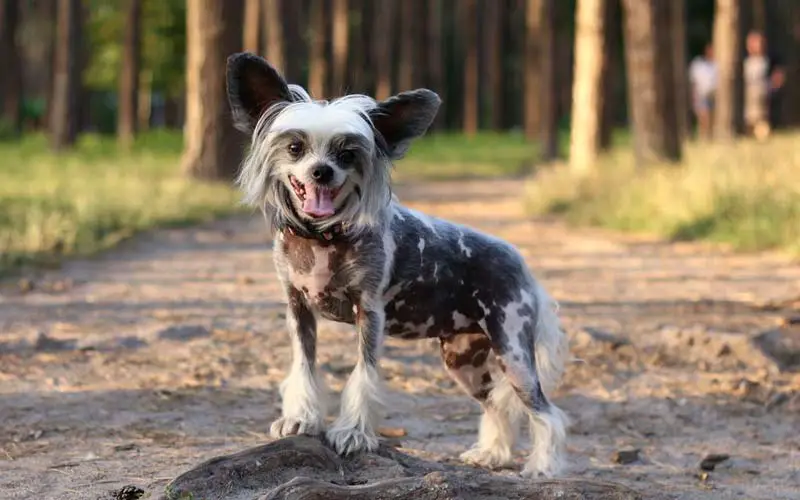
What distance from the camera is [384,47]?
138 feet

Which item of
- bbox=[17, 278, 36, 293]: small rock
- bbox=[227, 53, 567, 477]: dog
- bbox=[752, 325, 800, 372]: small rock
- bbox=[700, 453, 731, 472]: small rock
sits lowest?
bbox=[700, 453, 731, 472]: small rock

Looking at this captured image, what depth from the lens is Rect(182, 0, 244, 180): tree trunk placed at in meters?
18.2

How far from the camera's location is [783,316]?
863 cm

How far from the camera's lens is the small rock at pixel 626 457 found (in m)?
5.73

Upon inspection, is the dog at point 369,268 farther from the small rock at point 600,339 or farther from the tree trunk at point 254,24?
the tree trunk at point 254,24

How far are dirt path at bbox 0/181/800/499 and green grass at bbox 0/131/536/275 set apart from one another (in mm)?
744

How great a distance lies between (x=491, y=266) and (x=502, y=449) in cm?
95

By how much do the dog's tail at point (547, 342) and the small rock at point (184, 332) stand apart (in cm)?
321

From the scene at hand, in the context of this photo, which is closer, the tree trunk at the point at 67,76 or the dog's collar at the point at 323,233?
the dog's collar at the point at 323,233

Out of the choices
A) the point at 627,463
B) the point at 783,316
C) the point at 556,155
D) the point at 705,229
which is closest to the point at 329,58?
the point at 556,155

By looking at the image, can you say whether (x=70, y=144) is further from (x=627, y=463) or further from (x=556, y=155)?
(x=627, y=463)

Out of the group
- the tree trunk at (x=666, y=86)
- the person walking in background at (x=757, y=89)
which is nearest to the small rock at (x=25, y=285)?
the tree trunk at (x=666, y=86)

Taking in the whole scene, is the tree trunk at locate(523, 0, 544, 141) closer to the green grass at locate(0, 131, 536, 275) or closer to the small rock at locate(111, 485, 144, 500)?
the green grass at locate(0, 131, 536, 275)

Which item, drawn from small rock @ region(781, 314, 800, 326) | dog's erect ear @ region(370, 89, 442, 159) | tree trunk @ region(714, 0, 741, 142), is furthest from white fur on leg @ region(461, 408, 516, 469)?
tree trunk @ region(714, 0, 741, 142)
